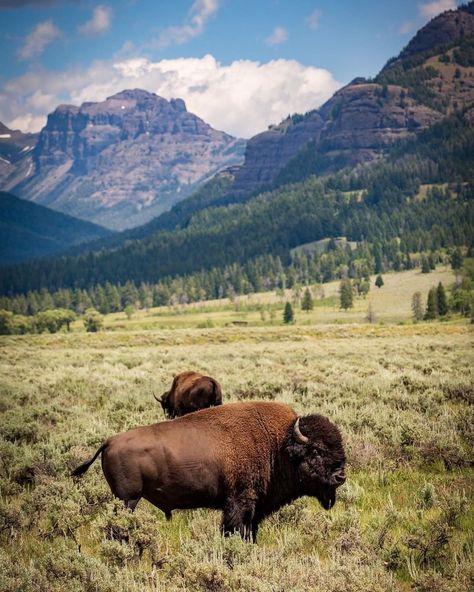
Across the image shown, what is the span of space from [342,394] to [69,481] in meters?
8.60

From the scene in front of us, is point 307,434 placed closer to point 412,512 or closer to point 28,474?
point 412,512

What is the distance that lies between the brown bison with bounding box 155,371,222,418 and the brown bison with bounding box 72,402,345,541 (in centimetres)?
720

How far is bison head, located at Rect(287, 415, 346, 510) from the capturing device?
6602 mm

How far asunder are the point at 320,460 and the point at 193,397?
25.7 ft

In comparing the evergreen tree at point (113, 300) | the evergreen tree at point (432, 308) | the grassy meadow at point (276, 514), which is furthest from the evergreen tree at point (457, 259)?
the grassy meadow at point (276, 514)

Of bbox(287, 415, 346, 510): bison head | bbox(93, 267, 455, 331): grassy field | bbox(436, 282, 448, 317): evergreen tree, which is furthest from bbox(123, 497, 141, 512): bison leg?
bbox(93, 267, 455, 331): grassy field

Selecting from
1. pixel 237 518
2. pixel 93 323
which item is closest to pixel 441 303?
pixel 93 323

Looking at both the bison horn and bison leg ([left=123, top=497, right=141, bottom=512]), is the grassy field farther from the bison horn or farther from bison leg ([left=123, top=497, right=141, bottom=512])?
bison leg ([left=123, top=497, right=141, bottom=512])

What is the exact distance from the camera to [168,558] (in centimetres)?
603

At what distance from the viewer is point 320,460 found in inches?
260

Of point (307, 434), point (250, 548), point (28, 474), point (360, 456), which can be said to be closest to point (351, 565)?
point (250, 548)

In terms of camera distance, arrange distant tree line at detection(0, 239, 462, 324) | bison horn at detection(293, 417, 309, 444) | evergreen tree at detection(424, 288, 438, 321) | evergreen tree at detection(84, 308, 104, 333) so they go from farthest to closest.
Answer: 1. distant tree line at detection(0, 239, 462, 324)
2. evergreen tree at detection(84, 308, 104, 333)
3. evergreen tree at detection(424, 288, 438, 321)
4. bison horn at detection(293, 417, 309, 444)

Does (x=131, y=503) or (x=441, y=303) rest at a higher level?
(x=131, y=503)

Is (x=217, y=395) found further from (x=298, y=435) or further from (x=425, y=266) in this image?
(x=425, y=266)
